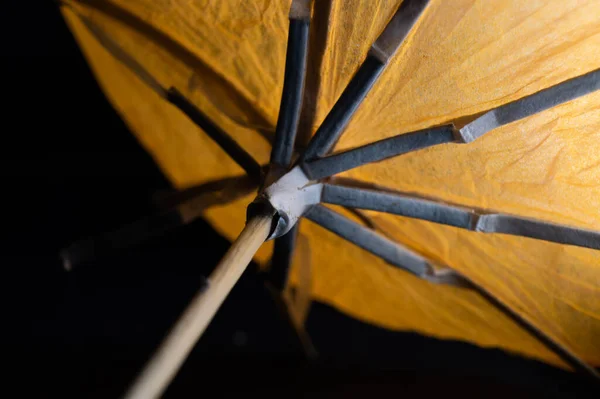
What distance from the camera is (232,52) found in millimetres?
841

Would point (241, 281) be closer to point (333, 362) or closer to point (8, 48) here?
point (333, 362)

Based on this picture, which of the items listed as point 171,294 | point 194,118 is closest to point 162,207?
point 194,118

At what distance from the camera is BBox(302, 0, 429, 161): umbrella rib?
64 cm

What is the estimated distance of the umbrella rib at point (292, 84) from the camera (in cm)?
68

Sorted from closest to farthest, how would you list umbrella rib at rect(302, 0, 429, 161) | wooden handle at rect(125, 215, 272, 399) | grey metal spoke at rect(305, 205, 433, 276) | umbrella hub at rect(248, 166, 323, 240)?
wooden handle at rect(125, 215, 272, 399) < umbrella rib at rect(302, 0, 429, 161) < umbrella hub at rect(248, 166, 323, 240) < grey metal spoke at rect(305, 205, 433, 276)

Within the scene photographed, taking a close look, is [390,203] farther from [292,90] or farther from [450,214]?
[292,90]

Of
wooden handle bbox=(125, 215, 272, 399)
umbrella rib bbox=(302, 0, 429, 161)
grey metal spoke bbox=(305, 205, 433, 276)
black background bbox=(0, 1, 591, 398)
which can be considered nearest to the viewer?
wooden handle bbox=(125, 215, 272, 399)

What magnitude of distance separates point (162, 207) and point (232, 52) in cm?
37

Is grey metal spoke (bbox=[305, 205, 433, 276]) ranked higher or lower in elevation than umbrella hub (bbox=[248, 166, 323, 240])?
higher

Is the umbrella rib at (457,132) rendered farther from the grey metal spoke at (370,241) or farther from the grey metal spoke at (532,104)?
the grey metal spoke at (370,241)

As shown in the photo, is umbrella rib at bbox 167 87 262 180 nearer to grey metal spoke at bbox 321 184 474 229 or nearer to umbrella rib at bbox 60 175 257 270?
umbrella rib at bbox 60 175 257 270

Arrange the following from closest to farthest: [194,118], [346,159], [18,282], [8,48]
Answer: [346,159] → [194,118] → [8,48] → [18,282]

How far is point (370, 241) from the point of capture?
958 mm

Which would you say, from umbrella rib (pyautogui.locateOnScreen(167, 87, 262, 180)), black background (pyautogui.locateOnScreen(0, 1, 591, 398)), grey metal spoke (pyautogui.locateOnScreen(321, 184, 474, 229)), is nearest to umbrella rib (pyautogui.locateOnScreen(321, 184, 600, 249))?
grey metal spoke (pyautogui.locateOnScreen(321, 184, 474, 229))
